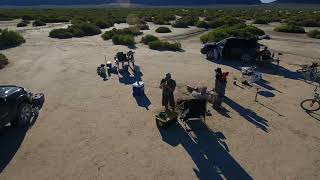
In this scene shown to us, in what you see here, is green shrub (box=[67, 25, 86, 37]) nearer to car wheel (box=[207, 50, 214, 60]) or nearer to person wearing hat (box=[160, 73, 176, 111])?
car wheel (box=[207, 50, 214, 60])

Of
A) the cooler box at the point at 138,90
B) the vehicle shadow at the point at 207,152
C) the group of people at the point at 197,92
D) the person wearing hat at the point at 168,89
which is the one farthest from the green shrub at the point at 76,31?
the vehicle shadow at the point at 207,152

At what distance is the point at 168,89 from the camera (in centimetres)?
1237

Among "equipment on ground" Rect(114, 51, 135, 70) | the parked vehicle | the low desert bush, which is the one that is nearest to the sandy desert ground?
"equipment on ground" Rect(114, 51, 135, 70)

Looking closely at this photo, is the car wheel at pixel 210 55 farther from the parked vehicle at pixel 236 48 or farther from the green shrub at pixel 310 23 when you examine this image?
the green shrub at pixel 310 23

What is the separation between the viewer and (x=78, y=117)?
1252 cm

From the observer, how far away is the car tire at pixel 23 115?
11.4 meters

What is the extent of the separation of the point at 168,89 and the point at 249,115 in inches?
130

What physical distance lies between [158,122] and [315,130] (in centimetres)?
543

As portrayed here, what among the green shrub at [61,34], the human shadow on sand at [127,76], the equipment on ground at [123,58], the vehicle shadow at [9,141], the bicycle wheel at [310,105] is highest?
the equipment on ground at [123,58]

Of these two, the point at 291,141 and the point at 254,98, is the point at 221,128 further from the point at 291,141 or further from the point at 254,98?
the point at 254,98

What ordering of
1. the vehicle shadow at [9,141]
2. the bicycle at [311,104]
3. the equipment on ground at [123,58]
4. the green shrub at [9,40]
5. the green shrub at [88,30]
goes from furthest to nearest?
the green shrub at [88,30] → the green shrub at [9,40] → the equipment on ground at [123,58] → the bicycle at [311,104] → the vehicle shadow at [9,141]

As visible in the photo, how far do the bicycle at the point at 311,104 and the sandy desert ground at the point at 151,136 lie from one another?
11.5 inches

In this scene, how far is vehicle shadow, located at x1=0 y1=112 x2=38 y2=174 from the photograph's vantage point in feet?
31.3

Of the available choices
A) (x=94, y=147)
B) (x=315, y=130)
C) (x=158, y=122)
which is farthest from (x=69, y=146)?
(x=315, y=130)
